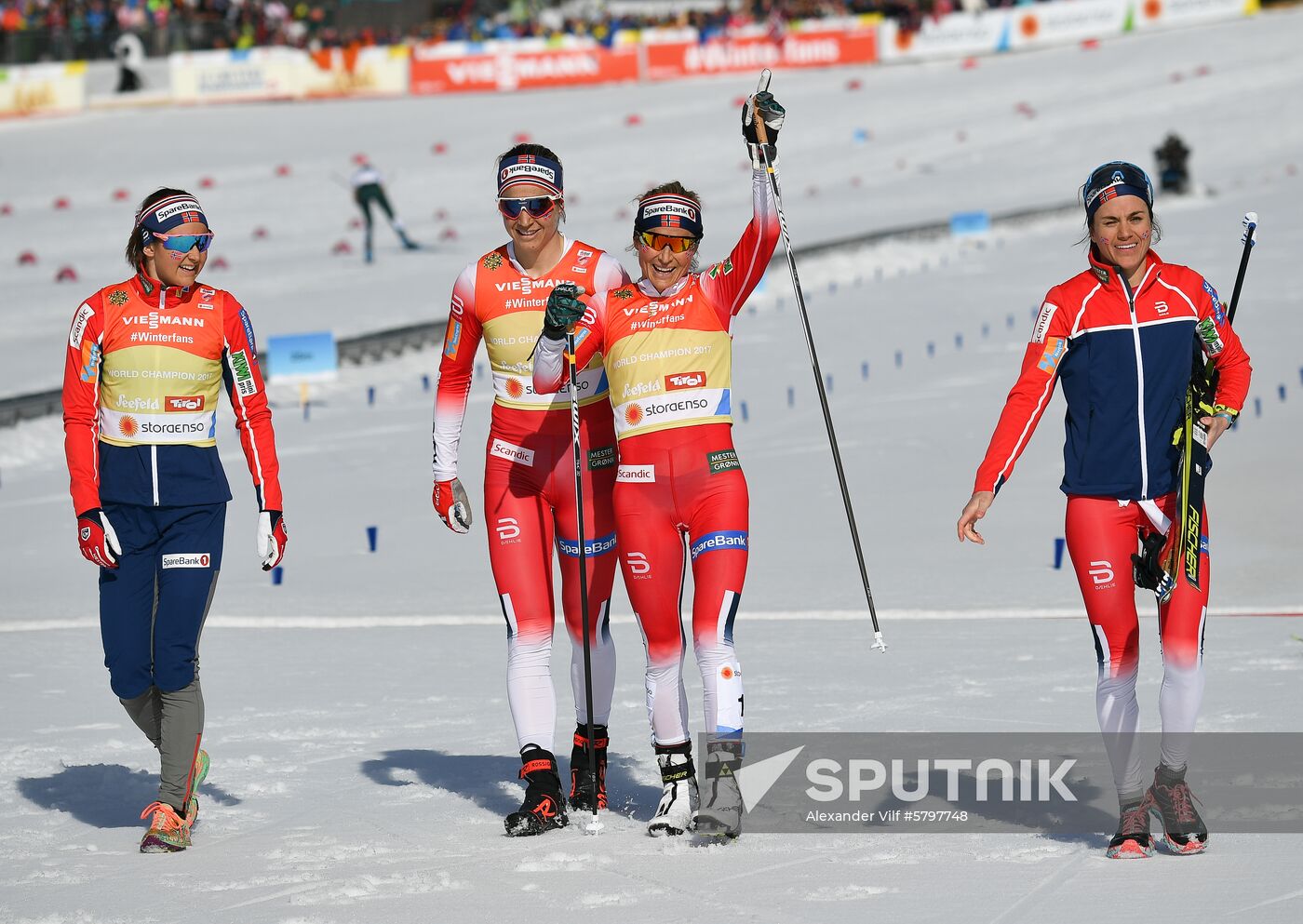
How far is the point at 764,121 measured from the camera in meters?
6.75

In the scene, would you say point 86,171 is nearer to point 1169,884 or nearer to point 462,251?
point 462,251

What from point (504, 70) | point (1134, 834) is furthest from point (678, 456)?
point (504, 70)

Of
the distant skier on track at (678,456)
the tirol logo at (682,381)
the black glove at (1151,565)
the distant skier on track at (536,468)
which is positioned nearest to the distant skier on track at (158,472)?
the distant skier on track at (536,468)

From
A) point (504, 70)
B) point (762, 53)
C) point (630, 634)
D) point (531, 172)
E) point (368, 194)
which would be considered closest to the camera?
point (531, 172)

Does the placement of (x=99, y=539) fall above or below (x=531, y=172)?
below

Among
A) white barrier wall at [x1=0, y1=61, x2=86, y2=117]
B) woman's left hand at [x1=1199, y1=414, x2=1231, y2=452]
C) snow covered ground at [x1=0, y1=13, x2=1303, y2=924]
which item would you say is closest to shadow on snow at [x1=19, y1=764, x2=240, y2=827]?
snow covered ground at [x1=0, y1=13, x2=1303, y2=924]

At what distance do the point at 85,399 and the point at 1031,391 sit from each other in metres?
3.21

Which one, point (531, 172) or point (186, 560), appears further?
point (531, 172)

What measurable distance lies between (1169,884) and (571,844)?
1933mm

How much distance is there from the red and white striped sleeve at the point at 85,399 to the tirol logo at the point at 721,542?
2.07m

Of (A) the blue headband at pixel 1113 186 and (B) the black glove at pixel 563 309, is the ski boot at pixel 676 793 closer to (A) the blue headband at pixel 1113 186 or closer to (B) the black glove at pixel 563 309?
(B) the black glove at pixel 563 309

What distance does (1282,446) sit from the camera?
591 inches

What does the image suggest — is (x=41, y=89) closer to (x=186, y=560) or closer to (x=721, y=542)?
(x=186, y=560)

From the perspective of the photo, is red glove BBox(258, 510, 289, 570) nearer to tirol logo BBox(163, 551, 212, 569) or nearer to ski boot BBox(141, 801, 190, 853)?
tirol logo BBox(163, 551, 212, 569)
